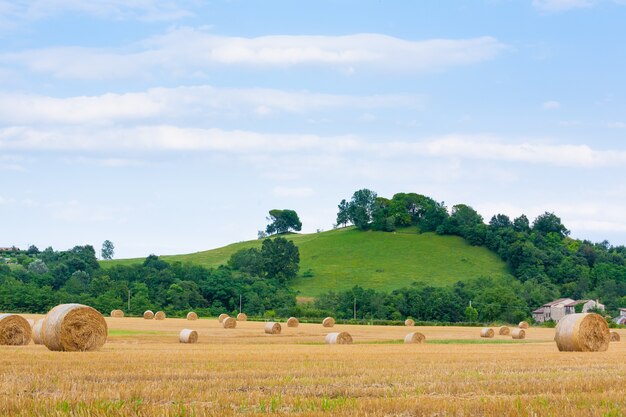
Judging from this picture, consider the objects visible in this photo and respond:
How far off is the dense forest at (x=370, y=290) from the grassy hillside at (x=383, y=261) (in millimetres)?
3189

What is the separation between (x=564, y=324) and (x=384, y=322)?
5271 cm

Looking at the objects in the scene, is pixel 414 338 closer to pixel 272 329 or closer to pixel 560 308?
pixel 272 329

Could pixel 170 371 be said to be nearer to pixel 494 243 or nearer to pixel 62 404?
pixel 62 404

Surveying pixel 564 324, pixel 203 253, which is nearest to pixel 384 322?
pixel 564 324

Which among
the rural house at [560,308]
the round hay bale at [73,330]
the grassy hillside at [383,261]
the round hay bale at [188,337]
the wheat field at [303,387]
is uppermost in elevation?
the grassy hillside at [383,261]

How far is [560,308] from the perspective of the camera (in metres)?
112

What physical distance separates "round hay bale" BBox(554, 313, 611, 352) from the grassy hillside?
88.8 m

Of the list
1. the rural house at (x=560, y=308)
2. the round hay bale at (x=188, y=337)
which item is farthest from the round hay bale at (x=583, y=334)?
the rural house at (x=560, y=308)

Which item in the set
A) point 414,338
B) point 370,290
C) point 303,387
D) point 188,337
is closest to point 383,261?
point 370,290

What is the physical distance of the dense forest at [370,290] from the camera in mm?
91438

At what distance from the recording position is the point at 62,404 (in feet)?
36.4

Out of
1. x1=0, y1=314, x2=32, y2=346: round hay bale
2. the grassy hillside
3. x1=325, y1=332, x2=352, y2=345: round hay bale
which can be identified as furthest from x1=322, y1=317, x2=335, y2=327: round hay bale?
the grassy hillside

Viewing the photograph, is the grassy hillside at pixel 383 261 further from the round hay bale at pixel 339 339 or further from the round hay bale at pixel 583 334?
the round hay bale at pixel 583 334

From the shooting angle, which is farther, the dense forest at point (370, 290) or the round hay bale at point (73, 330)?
the dense forest at point (370, 290)
